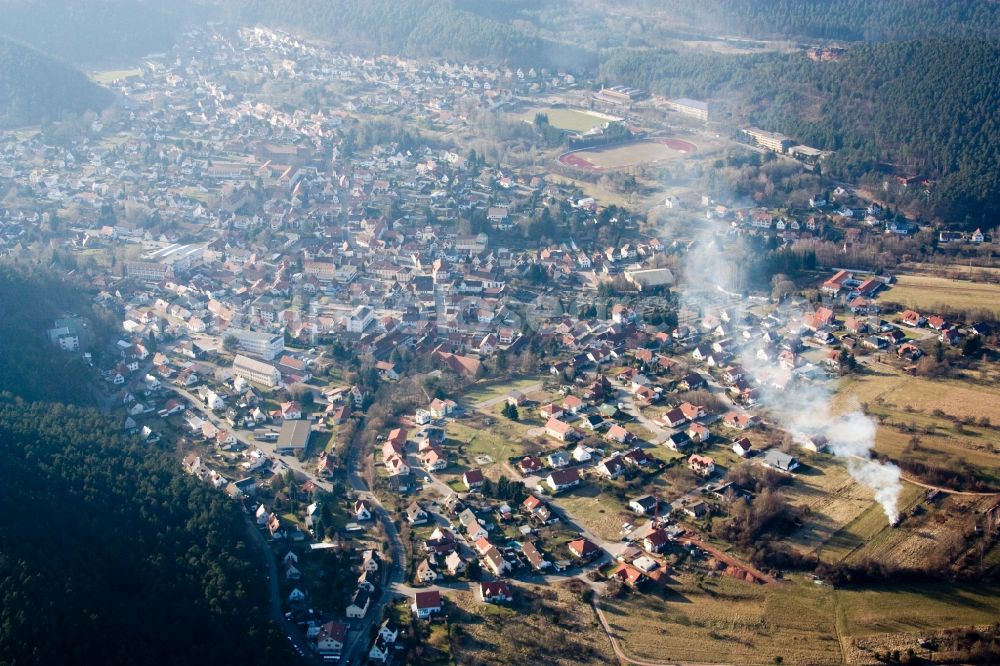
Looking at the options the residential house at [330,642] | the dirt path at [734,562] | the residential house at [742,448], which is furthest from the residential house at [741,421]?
the residential house at [330,642]

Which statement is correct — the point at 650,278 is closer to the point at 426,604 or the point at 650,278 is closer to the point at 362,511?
the point at 362,511

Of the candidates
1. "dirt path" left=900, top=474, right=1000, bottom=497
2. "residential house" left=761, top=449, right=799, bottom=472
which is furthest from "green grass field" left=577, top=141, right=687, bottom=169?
"dirt path" left=900, top=474, right=1000, bottom=497

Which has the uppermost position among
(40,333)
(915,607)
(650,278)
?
(650,278)

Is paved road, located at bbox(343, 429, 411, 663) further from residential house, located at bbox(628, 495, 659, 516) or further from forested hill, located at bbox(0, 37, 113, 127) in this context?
forested hill, located at bbox(0, 37, 113, 127)

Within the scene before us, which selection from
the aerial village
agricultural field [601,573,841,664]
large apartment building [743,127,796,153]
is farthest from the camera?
large apartment building [743,127,796,153]

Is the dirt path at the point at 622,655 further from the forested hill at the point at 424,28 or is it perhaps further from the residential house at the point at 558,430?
the forested hill at the point at 424,28

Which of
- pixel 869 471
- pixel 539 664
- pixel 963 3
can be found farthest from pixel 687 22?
pixel 539 664

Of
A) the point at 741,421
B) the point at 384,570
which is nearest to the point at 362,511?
the point at 384,570

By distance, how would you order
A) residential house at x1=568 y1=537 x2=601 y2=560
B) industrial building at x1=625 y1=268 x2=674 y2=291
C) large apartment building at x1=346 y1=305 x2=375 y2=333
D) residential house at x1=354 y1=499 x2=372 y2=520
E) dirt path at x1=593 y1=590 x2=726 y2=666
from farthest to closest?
industrial building at x1=625 y1=268 x2=674 y2=291, large apartment building at x1=346 y1=305 x2=375 y2=333, residential house at x1=354 y1=499 x2=372 y2=520, residential house at x1=568 y1=537 x2=601 y2=560, dirt path at x1=593 y1=590 x2=726 y2=666
